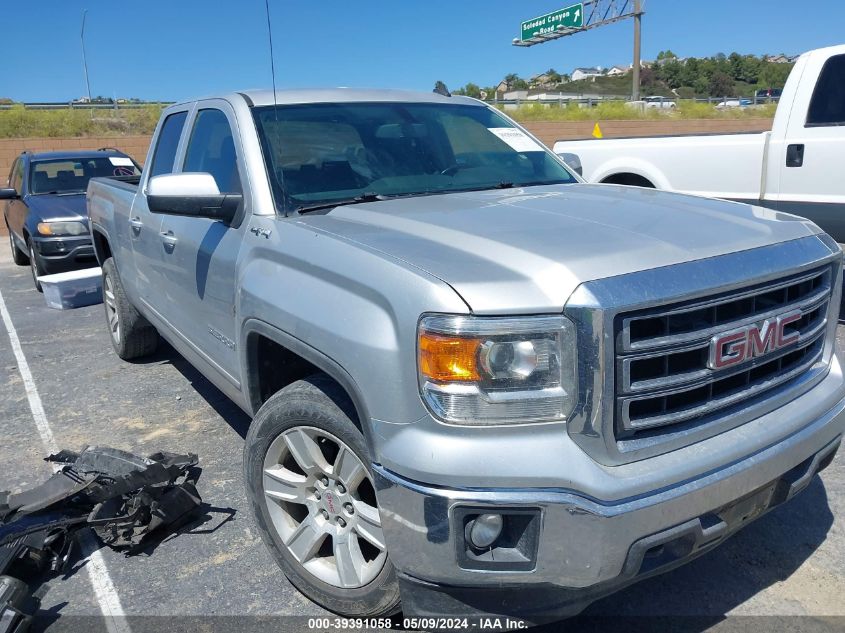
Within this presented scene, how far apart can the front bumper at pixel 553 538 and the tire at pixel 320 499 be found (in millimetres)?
229

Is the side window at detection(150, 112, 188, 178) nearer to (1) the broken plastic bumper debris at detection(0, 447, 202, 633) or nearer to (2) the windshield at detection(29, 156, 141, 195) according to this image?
(1) the broken plastic bumper debris at detection(0, 447, 202, 633)

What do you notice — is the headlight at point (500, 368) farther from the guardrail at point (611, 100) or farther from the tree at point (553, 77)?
the tree at point (553, 77)

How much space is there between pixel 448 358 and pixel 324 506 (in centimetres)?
91

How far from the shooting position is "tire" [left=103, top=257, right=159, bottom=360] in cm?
547

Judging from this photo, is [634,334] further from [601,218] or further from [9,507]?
[9,507]

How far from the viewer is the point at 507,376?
2016mm

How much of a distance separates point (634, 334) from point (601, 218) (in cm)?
70

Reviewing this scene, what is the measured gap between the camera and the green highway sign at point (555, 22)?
121 ft

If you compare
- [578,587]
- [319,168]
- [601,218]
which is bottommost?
[578,587]

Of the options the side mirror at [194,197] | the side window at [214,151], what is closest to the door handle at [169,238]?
the side window at [214,151]

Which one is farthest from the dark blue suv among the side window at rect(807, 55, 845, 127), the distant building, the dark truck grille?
the distant building

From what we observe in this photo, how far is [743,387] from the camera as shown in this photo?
7.59 ft

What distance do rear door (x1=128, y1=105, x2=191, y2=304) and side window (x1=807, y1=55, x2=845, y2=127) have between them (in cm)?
500

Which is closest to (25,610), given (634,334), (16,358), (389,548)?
(389,548)
